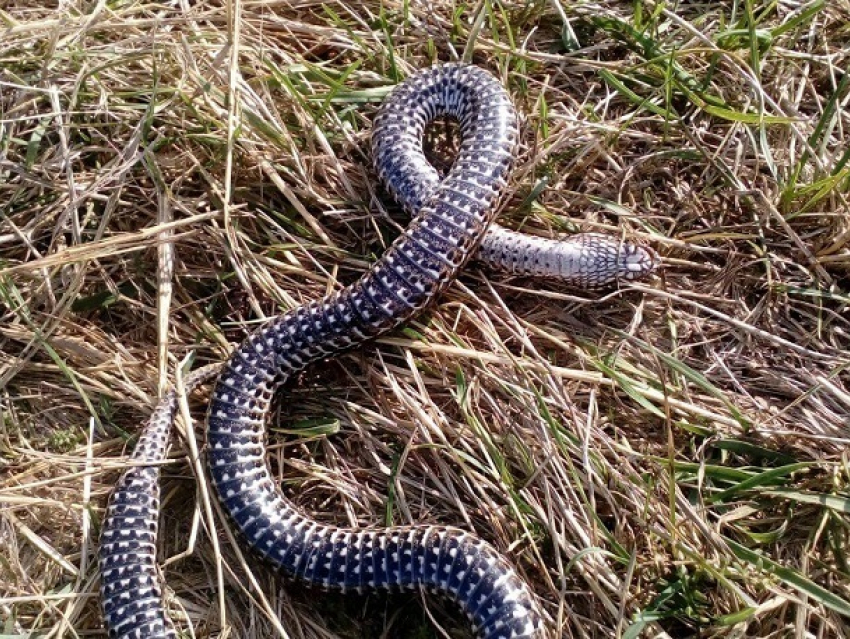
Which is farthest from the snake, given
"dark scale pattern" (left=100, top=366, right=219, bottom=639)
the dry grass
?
the dry grass

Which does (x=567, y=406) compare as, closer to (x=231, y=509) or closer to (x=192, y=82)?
(x=231, y=509)

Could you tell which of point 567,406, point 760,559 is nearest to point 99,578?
point 567,406

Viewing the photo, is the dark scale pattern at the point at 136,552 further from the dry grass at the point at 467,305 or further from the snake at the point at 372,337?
the dry grass at the point at 467,305

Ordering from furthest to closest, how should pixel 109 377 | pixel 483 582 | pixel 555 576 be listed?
pixel 109 377, pixel 555 576, pixel 483 582

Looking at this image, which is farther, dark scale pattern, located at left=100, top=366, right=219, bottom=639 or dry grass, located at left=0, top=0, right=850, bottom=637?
dry grass, located at left=0, top=0, right=850, bottom=637

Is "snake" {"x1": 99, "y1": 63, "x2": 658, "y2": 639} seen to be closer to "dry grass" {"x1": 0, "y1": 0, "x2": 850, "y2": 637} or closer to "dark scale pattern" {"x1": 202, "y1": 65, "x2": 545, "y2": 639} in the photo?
"dark scale pattern" {"x1": 202, "y1": 65, "x2": 545, "y2": 639}

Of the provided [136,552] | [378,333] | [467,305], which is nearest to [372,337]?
[378,333]
